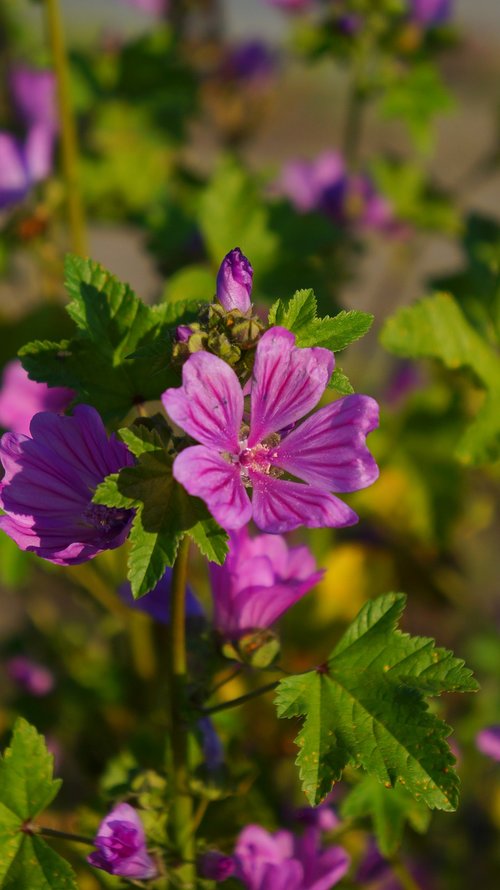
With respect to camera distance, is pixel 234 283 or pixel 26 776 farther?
pixel 26 776

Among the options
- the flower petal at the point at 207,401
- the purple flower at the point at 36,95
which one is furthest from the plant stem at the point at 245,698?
the purple flower at the point at 36,95

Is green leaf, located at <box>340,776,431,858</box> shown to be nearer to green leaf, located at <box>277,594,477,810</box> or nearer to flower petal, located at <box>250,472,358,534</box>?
green leaf, located at <box>277,594,477,810</box>

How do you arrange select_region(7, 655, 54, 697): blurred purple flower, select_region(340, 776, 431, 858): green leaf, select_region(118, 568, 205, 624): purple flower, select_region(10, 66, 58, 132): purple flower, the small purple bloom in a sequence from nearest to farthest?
the small purple bloom, select_region(118, 568, 205, 624): purple flower, select_region(340, 776, 431, 858): green leaf, select_region(7, 655, 54, 697): blurred purple flower, select_region(10, 66, 58, 132): purple flower

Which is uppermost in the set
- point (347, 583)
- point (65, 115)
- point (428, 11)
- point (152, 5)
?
point (152, 5)

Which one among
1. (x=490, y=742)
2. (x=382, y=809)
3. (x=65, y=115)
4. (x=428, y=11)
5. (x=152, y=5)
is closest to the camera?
(x=382, y=809)

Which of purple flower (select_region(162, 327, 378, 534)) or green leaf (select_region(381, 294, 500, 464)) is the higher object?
green leaf (select_region(381, 294, 500, 464))

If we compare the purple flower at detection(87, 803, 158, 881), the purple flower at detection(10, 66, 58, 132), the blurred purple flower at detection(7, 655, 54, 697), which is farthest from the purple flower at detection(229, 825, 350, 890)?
the purple flower at detection(10, 66, 58, 132)

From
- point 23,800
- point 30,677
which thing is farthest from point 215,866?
point 30,677

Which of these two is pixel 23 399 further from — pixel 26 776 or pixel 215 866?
pixel 215 866
